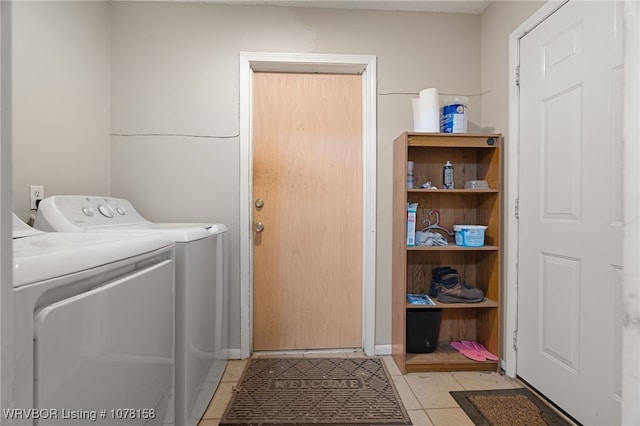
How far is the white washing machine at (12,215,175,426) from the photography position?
513 mm

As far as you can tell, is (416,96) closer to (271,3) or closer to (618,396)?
(271,3)

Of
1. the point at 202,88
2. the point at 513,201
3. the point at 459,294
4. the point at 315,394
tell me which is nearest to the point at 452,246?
the point at 459,294

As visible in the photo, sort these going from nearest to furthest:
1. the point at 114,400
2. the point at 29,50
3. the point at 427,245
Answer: the point at 114,400
the point at 29,50
the point at 427,245

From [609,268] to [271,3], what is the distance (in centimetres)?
234

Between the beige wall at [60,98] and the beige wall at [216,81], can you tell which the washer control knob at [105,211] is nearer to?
the beige wall at [60,98]

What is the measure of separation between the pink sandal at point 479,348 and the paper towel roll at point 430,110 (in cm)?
144

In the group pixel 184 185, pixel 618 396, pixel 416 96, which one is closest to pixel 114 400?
pixel 184 185

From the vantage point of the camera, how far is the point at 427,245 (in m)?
1.91

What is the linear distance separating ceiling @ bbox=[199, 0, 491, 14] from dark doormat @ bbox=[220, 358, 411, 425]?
7.78ft

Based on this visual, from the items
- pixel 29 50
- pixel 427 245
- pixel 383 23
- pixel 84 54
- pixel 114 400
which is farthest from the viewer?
pixel 383 23

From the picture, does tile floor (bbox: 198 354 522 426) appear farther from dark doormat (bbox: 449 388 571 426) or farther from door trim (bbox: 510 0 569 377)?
door trim (bbox: 510 0 569 377)

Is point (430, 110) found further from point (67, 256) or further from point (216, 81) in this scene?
point (67, 256)

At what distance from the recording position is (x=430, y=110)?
1.85 metres

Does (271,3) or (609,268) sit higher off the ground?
(271,3)
